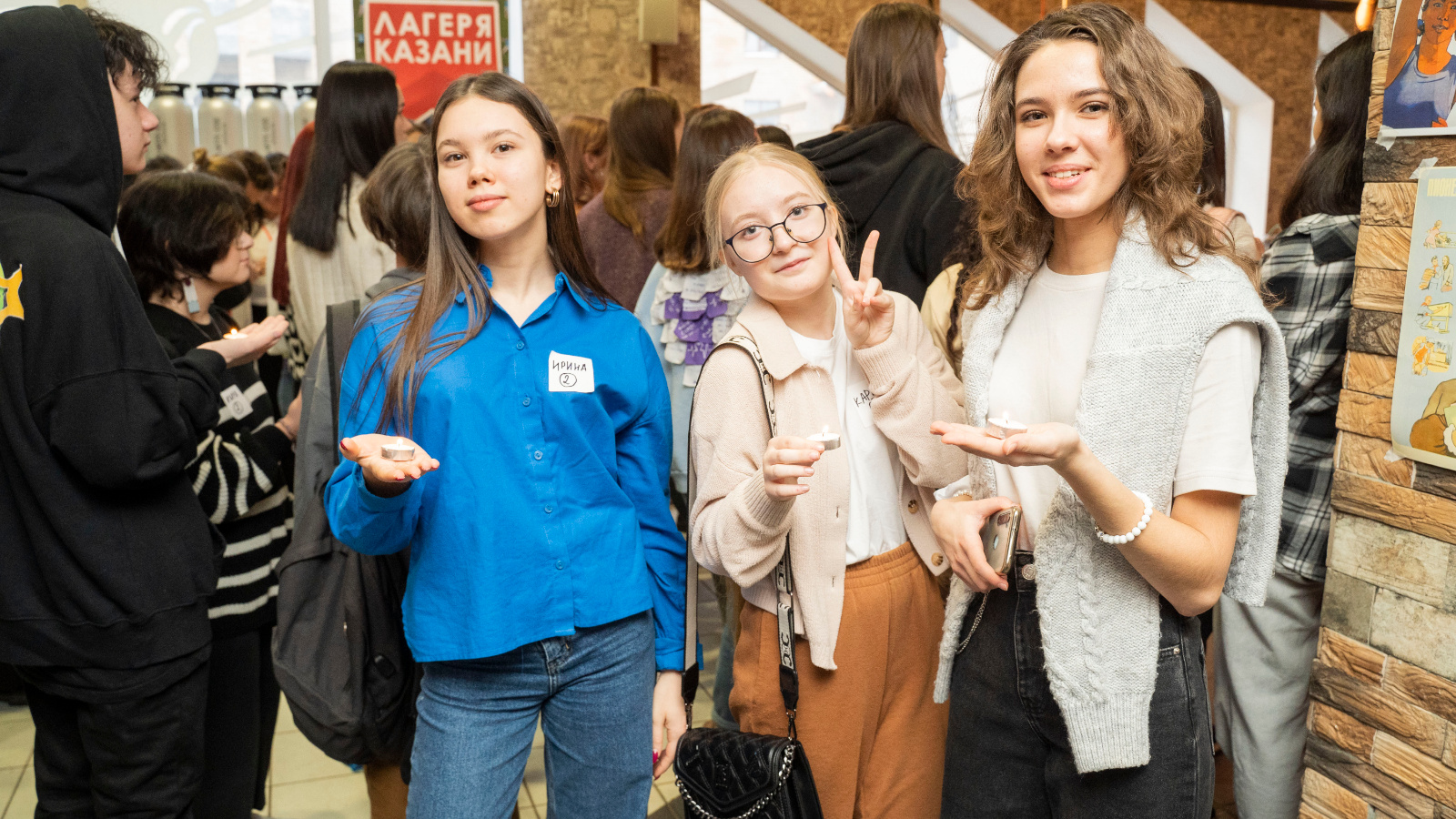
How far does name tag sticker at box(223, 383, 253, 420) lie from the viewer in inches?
90.0

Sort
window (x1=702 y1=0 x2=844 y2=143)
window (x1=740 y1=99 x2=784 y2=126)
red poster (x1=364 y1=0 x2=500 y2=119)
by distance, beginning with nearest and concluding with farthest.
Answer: red poster (x1=364 y1=0 x2=500 y2=119)
window (x1=702 y1=0 x2=844 y2=143)
window (x1=740 y1=99 x2=784 y2=126)

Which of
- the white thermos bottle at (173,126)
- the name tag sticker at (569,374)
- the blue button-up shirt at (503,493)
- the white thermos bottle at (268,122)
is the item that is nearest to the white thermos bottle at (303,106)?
the white thermos bottle at (268,122)

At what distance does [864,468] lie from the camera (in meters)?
1.76

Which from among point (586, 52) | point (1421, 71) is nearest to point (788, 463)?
point (1421, 71)

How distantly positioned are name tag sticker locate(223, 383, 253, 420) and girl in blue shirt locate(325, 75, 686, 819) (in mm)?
831

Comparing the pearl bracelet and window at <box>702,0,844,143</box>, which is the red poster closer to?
window at <box>702,0,844,143</box>

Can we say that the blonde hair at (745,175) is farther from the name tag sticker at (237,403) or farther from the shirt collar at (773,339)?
the name tag sticker at (237,403)

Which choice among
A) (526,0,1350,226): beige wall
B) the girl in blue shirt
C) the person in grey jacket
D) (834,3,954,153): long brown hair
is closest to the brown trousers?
the girl in blue shirt

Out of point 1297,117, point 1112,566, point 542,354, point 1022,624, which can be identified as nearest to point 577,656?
point 542,354

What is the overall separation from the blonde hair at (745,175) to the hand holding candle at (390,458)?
2.29 feet

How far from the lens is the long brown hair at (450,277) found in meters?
1.56

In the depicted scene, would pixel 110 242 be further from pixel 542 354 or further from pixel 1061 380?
pixel 1061 380

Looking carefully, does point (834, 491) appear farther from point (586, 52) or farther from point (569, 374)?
point (586, 52)

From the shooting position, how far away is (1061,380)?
4.59 feet
